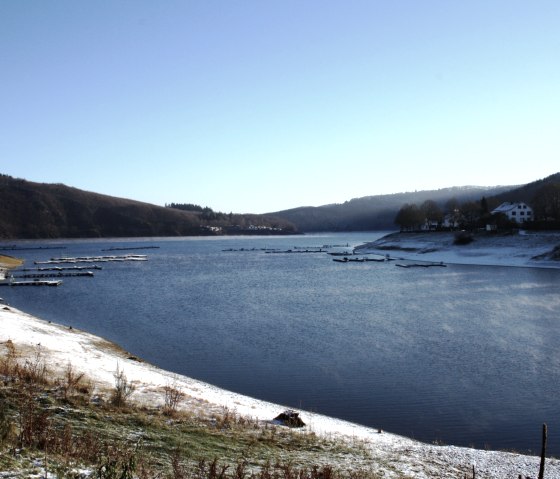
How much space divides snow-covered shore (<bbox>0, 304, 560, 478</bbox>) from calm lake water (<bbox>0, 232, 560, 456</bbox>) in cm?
179

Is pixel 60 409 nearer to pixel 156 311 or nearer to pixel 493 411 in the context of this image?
pixel 493 411

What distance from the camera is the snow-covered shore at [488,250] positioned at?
270 feet

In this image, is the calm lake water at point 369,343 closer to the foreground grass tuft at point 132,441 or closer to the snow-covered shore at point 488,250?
the foreground grass tuft at point 132,441

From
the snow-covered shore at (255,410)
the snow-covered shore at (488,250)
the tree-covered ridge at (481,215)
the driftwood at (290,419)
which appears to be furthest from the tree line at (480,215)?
the driftwood at (290,419)

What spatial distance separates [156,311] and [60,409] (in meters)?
29.4

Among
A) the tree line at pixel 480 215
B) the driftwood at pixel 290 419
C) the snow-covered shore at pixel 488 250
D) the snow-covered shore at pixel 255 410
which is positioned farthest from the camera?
the tree line at pixel 480 215

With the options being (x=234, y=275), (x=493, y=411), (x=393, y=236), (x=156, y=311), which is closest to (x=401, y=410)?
(x=493, y=411)

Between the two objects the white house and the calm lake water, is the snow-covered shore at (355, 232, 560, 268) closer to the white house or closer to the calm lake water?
the white house

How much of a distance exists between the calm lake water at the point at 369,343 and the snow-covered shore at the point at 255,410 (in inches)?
70.6

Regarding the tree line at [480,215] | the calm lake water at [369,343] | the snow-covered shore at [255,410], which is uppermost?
the tree line at [480,215]

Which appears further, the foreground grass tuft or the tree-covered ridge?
the tree-covered ridge

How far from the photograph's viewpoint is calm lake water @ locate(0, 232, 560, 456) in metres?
17.6

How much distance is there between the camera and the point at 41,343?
21.8 m

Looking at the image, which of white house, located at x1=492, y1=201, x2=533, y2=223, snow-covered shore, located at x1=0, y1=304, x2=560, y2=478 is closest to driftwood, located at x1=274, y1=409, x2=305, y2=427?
snow-covered shore, located at x1=0, y1=304, x2=560, y2=478
